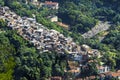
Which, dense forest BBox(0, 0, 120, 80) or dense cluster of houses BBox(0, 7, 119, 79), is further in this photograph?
dense cluster of houses BBox(0, 7, 119, 79)

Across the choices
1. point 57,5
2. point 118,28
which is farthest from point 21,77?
point 57,5

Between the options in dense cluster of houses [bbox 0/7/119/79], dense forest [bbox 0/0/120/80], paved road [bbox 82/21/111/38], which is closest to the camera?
dense forest [bbox 0/0/120/80]

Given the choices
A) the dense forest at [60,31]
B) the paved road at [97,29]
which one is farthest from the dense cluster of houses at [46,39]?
the paved road at [97,29]

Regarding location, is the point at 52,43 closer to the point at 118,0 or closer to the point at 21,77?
the point at 21,77

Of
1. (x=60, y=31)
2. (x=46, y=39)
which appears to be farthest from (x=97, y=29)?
(x=46, y=39)

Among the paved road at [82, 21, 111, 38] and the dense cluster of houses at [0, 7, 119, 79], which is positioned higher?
the dense cluster of houses at [0, 7, 119, 79]

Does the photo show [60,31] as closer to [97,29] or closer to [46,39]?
[46,39]

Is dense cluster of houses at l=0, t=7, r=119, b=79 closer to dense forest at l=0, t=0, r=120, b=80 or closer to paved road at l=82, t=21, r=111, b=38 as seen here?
dense forest at l=0, t=0, r=120, b=80

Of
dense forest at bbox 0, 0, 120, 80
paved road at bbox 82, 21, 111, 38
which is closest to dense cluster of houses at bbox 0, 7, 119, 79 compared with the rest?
dense forest at bbox 0, 0, 120, 80
